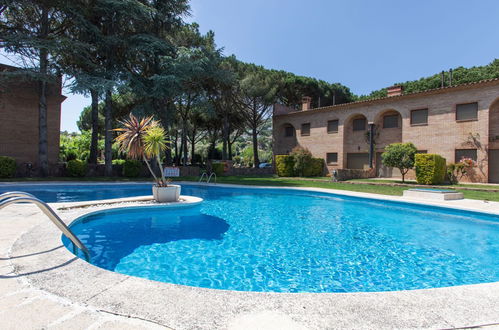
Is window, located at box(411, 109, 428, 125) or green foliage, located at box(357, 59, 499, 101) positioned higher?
green foliage, located at box(357, 59, 499, 101)

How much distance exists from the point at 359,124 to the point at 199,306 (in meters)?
24.6

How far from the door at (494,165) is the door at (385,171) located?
18.4ft

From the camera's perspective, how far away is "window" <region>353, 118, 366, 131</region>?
2387 cm

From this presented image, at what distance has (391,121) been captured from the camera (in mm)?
22266

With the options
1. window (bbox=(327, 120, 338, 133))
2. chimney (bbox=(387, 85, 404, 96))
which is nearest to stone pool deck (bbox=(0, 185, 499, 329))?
chimney (bbox=(387, 85, 404, 96))

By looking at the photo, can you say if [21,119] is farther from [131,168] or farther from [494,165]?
[494,165]

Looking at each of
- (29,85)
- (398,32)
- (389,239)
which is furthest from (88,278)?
(398,32)

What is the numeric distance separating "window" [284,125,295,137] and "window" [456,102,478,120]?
1428cm

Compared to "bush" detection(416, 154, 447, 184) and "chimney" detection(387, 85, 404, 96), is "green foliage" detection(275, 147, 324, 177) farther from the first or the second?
"bush" detection(416, 154, 447, 184)

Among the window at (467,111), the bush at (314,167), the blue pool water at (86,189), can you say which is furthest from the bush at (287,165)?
the window at (467,111)

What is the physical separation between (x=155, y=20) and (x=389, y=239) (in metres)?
21.3

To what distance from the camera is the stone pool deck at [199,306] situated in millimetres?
2189

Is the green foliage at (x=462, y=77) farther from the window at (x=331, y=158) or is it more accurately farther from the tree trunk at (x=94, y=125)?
the tree trunk at (x=94, y=125)

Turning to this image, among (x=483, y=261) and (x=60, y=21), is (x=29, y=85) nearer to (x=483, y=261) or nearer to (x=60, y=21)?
A: (x=60, y=21)
